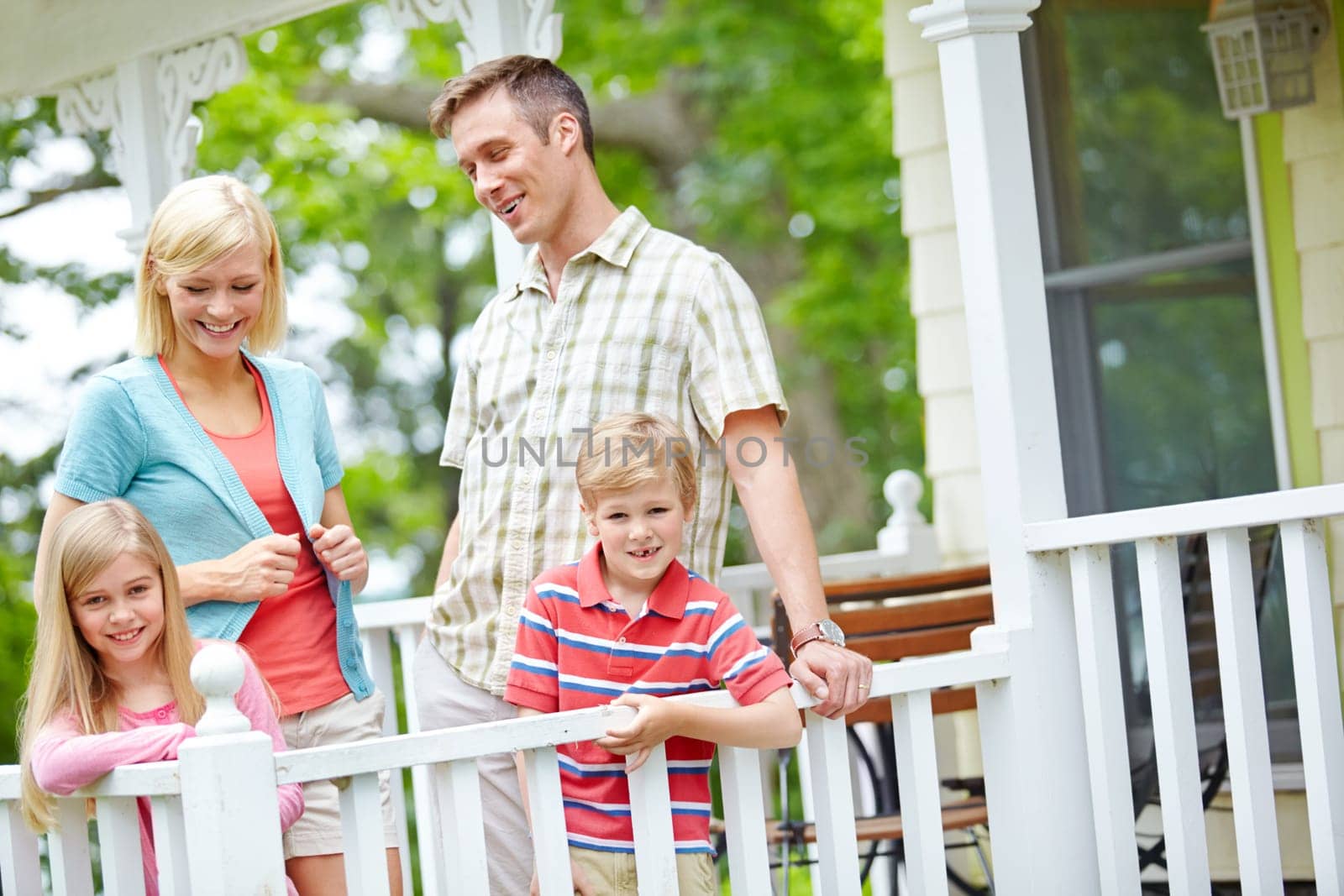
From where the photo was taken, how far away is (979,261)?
3.11 metres

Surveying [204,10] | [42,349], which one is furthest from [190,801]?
[42,349]

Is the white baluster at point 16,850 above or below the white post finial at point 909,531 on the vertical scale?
below

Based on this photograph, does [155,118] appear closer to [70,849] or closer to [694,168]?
[70,849]

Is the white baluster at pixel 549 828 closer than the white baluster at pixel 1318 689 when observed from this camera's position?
Yes

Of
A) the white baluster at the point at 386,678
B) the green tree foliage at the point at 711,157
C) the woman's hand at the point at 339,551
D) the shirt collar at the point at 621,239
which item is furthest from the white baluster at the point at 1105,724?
the green tree foliage at the point at 711,157

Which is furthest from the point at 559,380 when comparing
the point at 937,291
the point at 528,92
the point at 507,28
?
the point at 937,291

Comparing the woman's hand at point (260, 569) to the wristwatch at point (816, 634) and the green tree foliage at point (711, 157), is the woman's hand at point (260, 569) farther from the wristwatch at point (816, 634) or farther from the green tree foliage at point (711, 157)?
the green tree foliage at point (711, 157)

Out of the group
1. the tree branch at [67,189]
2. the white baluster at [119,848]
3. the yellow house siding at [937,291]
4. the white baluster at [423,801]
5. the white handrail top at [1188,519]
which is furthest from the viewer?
the tree branch at [67,189]

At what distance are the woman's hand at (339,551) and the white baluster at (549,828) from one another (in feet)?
1.73

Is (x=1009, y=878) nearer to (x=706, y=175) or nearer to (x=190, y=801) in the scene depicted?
(x=190, y=801)

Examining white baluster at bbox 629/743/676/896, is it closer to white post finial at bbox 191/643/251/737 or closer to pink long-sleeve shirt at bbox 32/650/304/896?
pink long-sleeve shirt at bbox 32/650/304/896

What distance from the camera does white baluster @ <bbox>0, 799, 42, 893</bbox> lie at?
2617 mm

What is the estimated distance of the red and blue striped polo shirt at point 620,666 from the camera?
2576mm

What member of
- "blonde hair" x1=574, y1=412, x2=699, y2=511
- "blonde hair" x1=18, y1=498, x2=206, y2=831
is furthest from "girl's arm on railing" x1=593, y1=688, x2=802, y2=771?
"blonde hair" x1=18, y1=498, x2=206, y2=831
